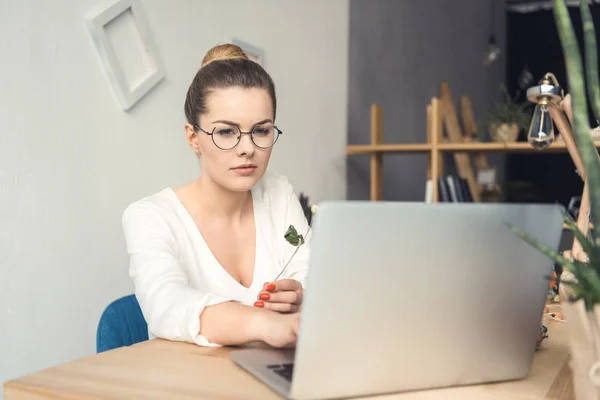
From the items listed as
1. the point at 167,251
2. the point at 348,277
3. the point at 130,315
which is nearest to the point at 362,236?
the point at 348,277

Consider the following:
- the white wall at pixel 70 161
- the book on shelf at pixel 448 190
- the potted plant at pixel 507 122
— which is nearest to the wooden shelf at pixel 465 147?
the book on shelf at pixel 448 190

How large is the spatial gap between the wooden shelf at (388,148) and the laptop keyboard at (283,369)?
2526 millimetres

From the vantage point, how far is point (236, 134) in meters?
1.42

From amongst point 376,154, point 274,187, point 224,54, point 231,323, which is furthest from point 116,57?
point 376,154

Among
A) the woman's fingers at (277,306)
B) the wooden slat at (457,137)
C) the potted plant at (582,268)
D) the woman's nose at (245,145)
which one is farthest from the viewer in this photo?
the wooden slat at (457,137)

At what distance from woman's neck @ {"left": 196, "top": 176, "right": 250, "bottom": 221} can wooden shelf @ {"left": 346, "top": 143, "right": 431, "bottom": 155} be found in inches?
72.0

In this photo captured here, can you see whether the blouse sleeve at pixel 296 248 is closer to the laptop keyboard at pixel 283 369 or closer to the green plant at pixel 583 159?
the laptop keyboard at pixel 283 369

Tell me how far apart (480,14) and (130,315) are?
608cm

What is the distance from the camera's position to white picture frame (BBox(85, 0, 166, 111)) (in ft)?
6.51

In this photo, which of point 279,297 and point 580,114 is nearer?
point 580,114

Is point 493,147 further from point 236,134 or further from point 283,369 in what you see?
point 283,369

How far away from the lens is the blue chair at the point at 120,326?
1256 millimetres

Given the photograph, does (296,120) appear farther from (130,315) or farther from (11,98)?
(130,315)

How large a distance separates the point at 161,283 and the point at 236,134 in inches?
16.6
